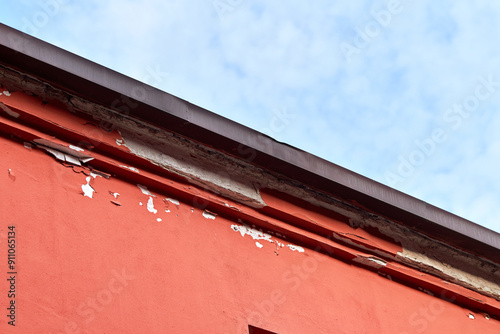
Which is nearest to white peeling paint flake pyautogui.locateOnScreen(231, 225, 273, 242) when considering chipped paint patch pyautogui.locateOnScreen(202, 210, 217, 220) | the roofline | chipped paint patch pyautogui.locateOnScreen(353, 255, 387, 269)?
chipped paint patch pyautogui.locateOnScreen(202, 210, 217, 220)

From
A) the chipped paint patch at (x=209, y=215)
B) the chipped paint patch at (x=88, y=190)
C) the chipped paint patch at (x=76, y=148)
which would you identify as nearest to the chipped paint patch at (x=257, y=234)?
the chipped paint patch at (x=209, y=215)

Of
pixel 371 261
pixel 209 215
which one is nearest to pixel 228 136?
pixel 209 215

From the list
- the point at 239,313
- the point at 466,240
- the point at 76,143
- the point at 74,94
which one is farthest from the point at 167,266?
the point at 466,240

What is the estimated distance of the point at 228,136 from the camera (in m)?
3.66

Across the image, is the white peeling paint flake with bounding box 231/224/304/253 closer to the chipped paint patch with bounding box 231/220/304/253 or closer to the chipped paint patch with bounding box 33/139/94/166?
the chipped paint patch with bounding box 231/220/304/253

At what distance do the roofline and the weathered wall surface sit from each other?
169mm

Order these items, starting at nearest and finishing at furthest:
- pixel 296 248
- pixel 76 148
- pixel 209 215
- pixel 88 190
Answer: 1. pixel 88 190
2. pixel 76 148
3. pixel 209 215
4. pixel 296 248

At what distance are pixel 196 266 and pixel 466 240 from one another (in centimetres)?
198

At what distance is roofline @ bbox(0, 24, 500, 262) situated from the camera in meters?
3.30

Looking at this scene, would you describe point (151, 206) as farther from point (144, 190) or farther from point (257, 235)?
point (257, 235)

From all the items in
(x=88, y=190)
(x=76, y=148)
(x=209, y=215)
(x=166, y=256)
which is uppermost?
(x=76, y=148)

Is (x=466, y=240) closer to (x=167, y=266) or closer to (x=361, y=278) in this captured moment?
(x=361, y=278)

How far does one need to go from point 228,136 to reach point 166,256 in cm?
83

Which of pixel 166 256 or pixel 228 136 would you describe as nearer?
pixel 166 256
